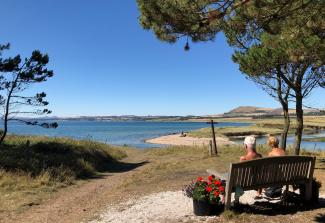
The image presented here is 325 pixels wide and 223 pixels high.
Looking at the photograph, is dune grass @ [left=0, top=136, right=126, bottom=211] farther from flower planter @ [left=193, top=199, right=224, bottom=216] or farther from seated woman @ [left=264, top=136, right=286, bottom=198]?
seated woman @ [left=264, top=136, right=286, bottom=198]

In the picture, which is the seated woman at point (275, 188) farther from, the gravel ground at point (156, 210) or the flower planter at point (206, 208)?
the flower planter at point (206, 208)

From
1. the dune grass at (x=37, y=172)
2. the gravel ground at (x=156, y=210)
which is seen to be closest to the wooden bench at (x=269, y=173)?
the gravel ground at (x=156, y=210)

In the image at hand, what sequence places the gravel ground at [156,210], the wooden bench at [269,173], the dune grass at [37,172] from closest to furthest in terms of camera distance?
the wooden bench at [269,173]
the gravel ground at [156,210]
the dune grass at [37,172]

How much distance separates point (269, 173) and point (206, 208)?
1.39 metres

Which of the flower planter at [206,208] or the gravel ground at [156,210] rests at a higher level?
the flower planter at [206,208]

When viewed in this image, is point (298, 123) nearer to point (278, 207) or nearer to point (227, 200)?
point (278, 207)

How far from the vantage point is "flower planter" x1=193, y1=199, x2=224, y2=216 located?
7727mm

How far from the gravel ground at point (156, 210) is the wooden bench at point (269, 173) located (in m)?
0.84

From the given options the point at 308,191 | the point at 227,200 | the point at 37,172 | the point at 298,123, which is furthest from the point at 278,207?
the point at 37,172

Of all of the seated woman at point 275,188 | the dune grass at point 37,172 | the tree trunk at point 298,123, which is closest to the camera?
the seated woman at point 275,188

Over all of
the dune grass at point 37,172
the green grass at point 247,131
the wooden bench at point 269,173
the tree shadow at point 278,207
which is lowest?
the green grass at point 247,131

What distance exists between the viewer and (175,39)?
9.41m

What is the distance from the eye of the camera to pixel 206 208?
7727mm

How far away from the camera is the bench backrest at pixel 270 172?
293 inches
